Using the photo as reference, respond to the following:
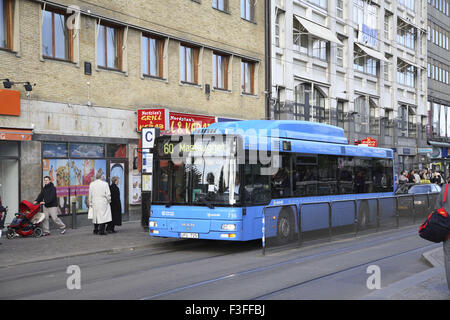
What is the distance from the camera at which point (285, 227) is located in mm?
13367

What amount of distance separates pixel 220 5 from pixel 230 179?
1490 centimetres

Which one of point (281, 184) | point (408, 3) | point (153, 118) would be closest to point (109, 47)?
point (153, 118)

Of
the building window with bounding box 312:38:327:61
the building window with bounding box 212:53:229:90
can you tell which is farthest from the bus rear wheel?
the building window with bounding box 312:38:327:61

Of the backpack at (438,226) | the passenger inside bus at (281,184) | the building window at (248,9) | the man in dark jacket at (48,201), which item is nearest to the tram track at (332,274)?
the backpack at (438,226)

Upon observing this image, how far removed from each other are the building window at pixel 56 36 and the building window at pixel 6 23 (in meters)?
1.18

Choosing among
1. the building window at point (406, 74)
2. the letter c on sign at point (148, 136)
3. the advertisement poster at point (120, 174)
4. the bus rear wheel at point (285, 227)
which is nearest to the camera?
the bus rear wheel at point (285, 227)

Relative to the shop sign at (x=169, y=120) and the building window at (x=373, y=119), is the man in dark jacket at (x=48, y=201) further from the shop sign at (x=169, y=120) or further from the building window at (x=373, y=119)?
the building window at (x=373, y=119)

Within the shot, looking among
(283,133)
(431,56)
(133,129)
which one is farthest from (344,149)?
(431,56)

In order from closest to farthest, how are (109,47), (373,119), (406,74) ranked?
(109,47) < (373,119) < (406,74)

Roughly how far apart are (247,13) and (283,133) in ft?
47.1

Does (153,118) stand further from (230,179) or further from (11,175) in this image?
(230,179)

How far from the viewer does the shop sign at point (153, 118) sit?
20766 mm

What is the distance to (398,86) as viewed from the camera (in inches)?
1817
